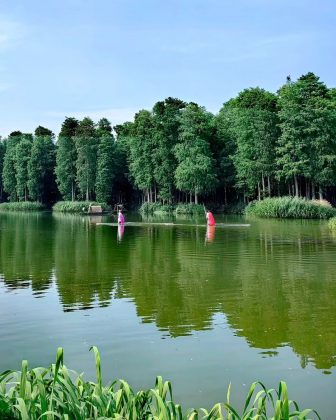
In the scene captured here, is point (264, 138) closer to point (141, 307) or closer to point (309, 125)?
point (309, 125)

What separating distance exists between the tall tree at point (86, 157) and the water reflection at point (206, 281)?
44.7 m

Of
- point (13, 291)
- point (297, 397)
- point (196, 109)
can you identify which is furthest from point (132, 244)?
point (196, 109)

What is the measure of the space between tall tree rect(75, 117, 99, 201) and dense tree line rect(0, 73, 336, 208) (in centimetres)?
14

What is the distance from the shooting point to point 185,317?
9.67 metres

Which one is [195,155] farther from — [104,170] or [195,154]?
[104,170]

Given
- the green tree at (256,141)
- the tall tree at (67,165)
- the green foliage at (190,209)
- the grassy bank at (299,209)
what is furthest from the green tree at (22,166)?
the grassy bank at (299,209)

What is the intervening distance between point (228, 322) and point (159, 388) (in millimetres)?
5320

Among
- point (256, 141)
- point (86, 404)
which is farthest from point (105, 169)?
point (86, 404)

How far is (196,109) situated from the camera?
5844 cm

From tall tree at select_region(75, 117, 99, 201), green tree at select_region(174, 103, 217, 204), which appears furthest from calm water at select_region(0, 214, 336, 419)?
tall tree at select_region(75, 117, 99, 201)

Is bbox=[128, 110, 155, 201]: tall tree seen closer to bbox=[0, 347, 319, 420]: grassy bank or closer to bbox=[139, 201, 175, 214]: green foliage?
bbox=[139, 201, 175, 214]: green foliage

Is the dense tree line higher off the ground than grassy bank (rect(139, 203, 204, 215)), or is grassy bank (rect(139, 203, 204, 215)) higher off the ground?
the dense tree line

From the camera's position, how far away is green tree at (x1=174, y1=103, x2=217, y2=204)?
55.0m

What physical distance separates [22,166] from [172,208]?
31765mm
